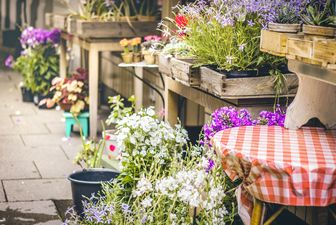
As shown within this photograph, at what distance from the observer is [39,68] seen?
9852 millimetres

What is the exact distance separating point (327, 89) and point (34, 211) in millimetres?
2543

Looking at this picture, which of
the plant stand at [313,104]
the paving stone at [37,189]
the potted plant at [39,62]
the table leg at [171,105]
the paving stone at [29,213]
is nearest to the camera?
the plant stand at [313,104]

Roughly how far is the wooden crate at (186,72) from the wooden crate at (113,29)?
271 centimetres

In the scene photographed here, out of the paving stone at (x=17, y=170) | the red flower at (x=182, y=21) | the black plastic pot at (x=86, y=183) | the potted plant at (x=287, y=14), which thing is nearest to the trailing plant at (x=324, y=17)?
the potted plant at (x=287, y=14)

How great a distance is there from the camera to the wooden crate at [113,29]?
7.57 meters

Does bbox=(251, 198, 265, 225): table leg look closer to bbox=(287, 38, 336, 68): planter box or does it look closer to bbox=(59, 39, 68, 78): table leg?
bbox=(287, 38, 336, 68): planter box

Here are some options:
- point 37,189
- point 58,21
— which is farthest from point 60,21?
point 37,189

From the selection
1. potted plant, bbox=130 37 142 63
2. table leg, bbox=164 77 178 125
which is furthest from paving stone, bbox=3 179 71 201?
potted plant, bbox=130 37 142 63

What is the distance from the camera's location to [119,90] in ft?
29.7

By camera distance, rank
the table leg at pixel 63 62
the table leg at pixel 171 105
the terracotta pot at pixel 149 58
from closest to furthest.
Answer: the table leg at pixel 171 105, the terracotta pot at pixel 149 58, the table leg at pixel 63 62

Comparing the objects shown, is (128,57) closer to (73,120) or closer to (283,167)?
(73,120)

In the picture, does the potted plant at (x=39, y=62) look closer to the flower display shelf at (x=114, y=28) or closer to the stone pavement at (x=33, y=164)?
the stone pavement at (x=33, y=164)

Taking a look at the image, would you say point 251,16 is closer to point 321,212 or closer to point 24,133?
point 321,212

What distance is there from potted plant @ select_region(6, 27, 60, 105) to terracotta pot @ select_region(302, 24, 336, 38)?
6.49m
